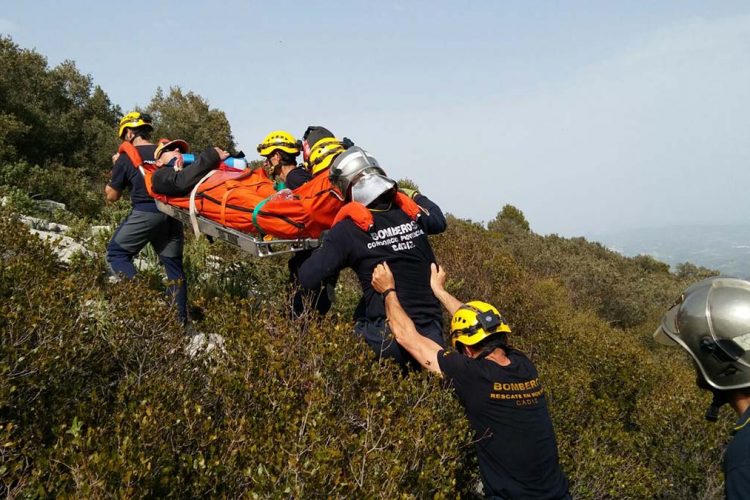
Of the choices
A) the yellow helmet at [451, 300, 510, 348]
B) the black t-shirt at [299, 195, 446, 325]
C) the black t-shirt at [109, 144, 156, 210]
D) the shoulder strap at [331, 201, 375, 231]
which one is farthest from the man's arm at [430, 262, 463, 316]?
the black t-shirt at [109, 144, 156, 210]

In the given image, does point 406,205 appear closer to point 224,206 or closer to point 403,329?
point 403,329

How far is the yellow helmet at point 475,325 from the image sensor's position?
3.39 m

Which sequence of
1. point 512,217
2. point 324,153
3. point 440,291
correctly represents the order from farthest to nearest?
point 512,217, point 324,153, point 440,291

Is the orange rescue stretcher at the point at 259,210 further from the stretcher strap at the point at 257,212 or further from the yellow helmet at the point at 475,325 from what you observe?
the yellow helmet at the point at 475,325

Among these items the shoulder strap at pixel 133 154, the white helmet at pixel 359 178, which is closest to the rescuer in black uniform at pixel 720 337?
the white helmet at pixel 359 178

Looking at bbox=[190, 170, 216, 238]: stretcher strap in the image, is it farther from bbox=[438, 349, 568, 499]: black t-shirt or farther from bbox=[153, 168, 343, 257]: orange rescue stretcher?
bbox=[438, 349, 568, 499]: black t-shirt

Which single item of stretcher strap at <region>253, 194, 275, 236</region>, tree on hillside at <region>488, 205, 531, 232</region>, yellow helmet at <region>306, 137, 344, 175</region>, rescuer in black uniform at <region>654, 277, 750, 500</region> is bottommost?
tree on hillside at <region>488, 205, 531, 232</region>

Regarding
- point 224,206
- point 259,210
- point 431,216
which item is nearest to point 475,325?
point 431,216

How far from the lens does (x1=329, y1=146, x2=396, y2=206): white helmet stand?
3.89 meters

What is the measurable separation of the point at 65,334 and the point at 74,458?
1.38 m

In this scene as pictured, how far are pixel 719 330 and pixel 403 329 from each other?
1.86m

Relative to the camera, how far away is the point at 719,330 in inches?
93.1

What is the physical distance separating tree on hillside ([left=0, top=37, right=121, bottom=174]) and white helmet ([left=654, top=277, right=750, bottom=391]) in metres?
16.2

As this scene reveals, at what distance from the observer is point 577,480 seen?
16.1 feet
